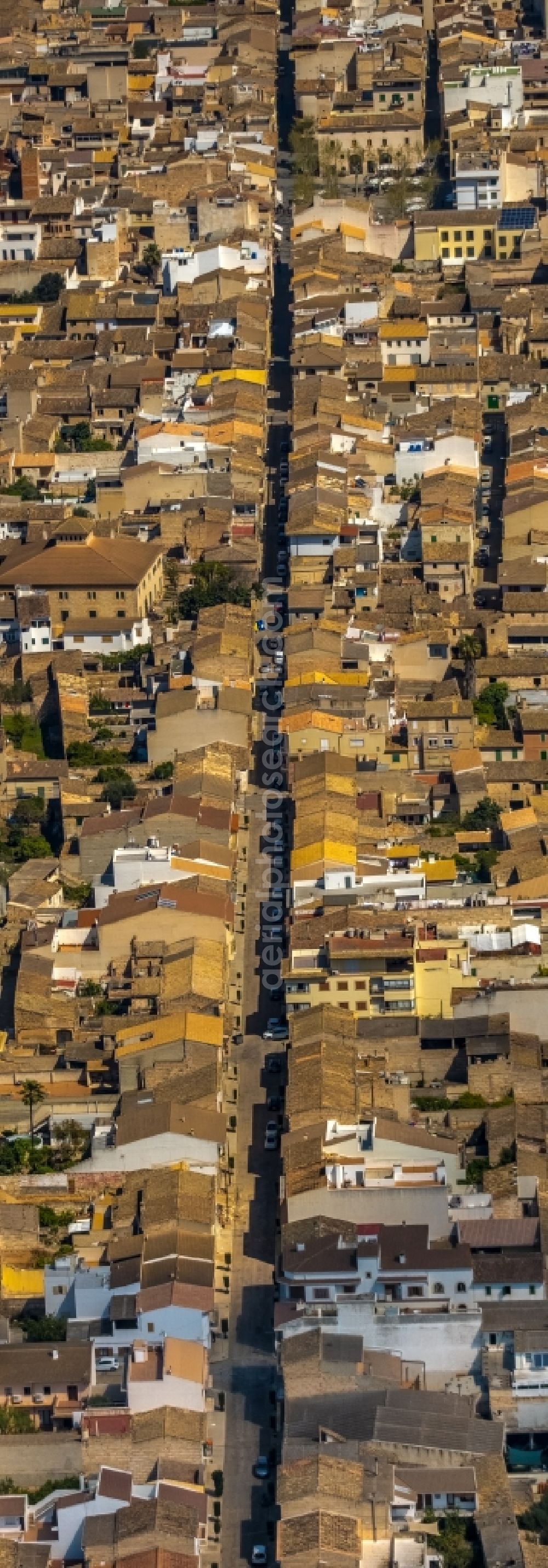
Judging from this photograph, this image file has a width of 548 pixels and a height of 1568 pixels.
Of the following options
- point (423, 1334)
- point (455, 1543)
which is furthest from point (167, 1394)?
point (455, 1543)

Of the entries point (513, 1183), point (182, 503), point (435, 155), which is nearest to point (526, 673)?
point (182, 503)

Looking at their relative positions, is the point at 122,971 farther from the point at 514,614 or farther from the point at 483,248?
the point at 483,248

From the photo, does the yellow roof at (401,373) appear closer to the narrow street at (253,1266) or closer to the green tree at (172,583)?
the green tree at (172,583)

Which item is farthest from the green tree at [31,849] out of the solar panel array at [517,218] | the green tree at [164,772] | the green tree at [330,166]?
the green tree at [330,166]

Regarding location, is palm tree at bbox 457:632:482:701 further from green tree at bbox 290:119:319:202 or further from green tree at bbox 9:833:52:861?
green tree at bbox 290:119:319:202

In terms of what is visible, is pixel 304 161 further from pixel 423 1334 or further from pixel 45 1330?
pixel 423 1334

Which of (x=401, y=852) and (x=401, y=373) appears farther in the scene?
(x=401, y=373)
